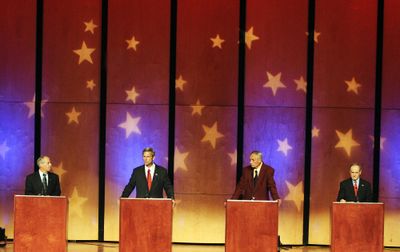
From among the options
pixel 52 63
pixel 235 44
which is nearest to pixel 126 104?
pixel 52 63

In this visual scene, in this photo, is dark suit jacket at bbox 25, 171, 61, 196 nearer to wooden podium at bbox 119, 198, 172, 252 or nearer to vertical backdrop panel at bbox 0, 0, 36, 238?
wooden podium at bbox 119, 198, 172, 252

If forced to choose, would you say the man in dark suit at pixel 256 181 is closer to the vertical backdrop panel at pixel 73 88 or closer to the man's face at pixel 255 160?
the man's face at pixel 255 160

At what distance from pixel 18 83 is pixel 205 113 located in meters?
2.71

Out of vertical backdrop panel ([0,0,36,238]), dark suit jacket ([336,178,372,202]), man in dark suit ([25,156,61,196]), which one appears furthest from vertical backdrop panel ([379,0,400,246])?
vertical backdrop panel ([0,0,36,238])

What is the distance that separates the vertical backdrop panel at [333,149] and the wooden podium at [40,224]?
3808 mm

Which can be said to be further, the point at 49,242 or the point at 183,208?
the point at 183,208

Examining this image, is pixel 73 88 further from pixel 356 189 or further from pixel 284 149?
pixel 356 189

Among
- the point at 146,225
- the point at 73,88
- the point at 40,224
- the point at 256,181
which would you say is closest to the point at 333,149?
the point at 256,181

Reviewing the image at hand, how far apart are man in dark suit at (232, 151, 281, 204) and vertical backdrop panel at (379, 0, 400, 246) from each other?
7.11 ft

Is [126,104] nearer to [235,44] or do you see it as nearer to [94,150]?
[94,150]

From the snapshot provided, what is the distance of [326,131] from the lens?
358 inches

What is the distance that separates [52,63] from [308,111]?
146 inches

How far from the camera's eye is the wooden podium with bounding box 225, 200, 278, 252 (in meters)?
6.78

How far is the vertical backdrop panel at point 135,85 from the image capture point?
9148mm
